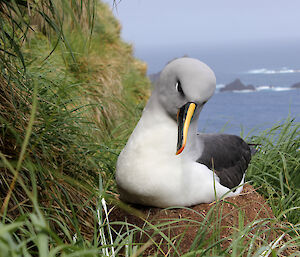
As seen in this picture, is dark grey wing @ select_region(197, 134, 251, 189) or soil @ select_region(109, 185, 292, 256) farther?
dark grey wing @ select_region(197, 134, 251, 189)

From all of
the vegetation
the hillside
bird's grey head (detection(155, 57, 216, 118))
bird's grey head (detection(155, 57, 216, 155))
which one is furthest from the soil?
bird's grey head (detection(155, 57, 216, 118))

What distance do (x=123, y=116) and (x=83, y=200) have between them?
3.35 metres

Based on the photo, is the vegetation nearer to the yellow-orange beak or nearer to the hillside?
the hillside

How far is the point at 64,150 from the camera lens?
2.63 meters

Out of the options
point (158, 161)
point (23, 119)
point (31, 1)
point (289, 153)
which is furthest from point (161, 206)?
point (289, 153)

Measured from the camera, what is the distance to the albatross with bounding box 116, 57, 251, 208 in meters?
2.24

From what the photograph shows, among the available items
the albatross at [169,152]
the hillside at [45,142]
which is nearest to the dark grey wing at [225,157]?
the albatross at [169,152]

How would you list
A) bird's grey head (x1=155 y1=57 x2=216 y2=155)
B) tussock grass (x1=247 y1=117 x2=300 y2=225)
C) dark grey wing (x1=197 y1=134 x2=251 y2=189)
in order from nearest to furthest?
bird's grey head (x1=155 y1=57 x2=216 y2=155), dark grey wing (x1=197 y1=134 x2=251 y2=189), tussock grass (x1=247 y1=117 x2=300 y2=225)

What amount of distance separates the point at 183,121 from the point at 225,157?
1.85ft

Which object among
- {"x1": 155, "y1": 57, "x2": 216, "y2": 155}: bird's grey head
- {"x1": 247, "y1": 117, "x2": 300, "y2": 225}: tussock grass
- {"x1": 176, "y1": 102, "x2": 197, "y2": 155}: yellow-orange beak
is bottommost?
{"x1": 247, "y1": 117, "x2": 300, "y2": 225}: tussock grass

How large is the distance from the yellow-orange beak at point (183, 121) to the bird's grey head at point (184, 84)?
2 cm

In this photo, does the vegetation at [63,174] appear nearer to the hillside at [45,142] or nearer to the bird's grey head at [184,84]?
the hillside at [45,142]

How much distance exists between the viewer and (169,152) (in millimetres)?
2348

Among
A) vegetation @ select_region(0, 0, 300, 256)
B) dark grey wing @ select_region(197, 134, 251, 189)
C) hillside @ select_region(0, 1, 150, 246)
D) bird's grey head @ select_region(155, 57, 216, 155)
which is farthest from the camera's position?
dark grey wing @ select_region(197, 134, 251, 189)
